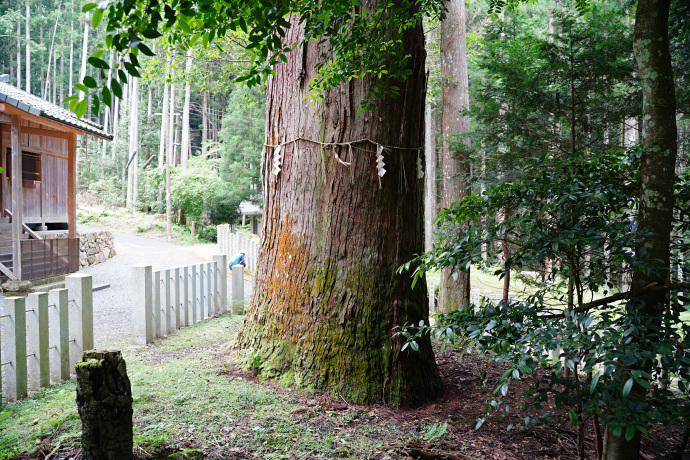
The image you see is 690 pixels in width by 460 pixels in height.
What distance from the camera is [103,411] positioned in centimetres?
204

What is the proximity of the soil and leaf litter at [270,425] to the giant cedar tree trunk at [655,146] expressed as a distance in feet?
2.65

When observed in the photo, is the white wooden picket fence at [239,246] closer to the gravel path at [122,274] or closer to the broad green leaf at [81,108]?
the gravel path at [122,274]

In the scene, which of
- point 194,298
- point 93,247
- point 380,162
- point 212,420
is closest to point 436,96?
point 194,298

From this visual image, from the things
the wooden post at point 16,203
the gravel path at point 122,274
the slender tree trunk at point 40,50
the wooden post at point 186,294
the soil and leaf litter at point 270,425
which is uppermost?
the slender tree trunk at point 40,50

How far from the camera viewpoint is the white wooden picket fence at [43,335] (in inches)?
138

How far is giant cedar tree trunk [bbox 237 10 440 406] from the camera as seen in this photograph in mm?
3584

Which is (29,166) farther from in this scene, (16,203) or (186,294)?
(186,294)

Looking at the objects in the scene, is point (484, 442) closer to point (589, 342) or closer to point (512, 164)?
point (589, 342)

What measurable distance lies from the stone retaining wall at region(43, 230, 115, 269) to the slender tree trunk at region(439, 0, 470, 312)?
12.3 metres

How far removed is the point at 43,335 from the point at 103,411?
7.51 ft

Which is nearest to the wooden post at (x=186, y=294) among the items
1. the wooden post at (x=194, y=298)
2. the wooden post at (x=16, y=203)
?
the wooden post at (x=194, y=298)

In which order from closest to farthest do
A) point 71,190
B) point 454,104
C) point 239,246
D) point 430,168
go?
point 454,104 → point 71,190 → point 239,246 → point 430,168

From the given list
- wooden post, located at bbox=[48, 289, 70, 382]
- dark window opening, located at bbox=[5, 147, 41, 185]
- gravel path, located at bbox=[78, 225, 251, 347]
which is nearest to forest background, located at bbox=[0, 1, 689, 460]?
wooden post, located at bbox=[48, 289, 70, 382]

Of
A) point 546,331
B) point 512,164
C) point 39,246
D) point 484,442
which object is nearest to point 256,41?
point 546,331
